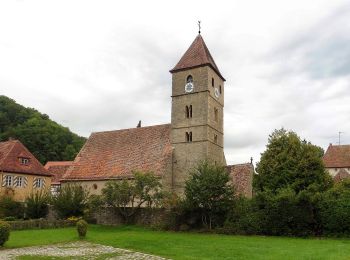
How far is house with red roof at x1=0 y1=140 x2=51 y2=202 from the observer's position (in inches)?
1734

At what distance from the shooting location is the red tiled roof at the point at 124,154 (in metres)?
43.4

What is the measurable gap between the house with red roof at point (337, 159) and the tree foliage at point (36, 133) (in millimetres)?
51017

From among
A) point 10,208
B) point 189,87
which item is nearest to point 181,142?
point 189,87

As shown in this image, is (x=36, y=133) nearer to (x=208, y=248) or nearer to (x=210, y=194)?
(x=210, y=194)

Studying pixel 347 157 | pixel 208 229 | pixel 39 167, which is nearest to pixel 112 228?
pixel 208 229

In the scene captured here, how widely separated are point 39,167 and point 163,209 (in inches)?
843

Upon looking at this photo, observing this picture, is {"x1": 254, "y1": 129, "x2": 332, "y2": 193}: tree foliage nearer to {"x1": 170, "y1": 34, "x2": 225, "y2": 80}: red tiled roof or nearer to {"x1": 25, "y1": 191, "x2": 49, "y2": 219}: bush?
{"x1": 170, "y1": 34, "x2": 225, "y2": 80}: red tiled roof

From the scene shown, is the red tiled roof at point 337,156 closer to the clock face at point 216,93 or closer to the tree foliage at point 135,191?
the clock face at point 216,93

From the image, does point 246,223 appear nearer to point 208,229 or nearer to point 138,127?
point 208,229

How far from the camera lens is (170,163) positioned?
42.9 meters

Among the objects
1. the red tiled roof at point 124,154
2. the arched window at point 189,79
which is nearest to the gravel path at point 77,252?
the red tiled roof at point 124,154

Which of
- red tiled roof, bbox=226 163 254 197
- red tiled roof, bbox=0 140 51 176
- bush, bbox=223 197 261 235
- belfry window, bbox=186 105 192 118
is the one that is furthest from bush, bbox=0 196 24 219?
red tiled roof, bbox=226 163 254 197

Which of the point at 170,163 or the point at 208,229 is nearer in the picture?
the point at 208,229

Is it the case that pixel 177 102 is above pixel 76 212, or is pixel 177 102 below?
above
